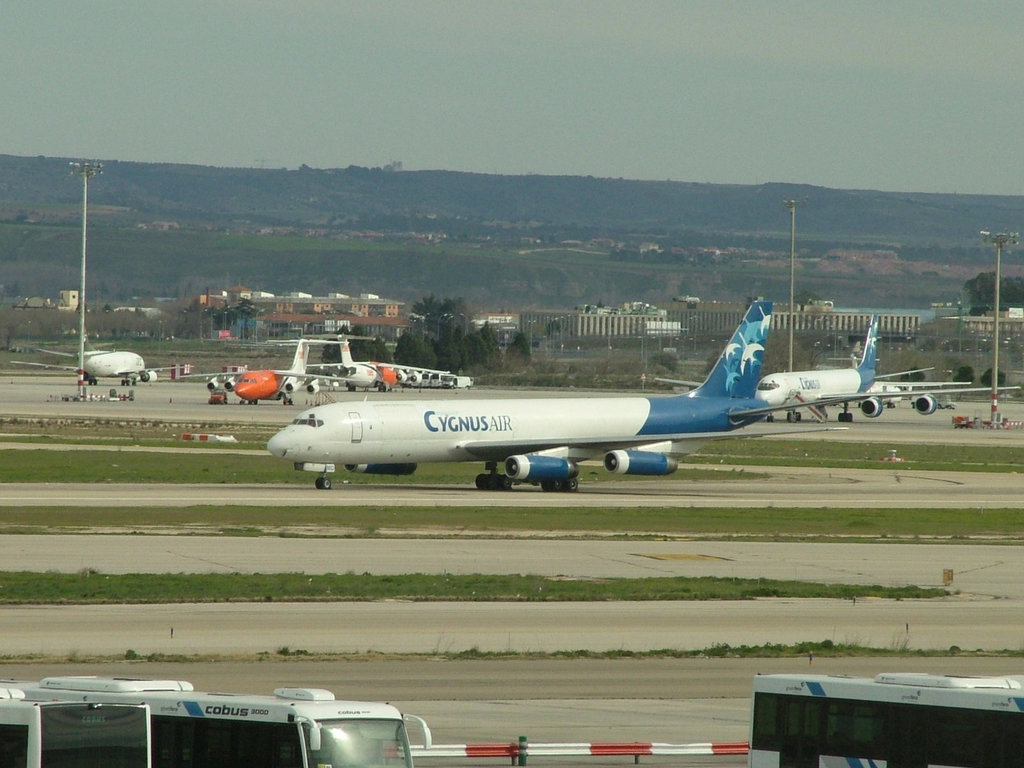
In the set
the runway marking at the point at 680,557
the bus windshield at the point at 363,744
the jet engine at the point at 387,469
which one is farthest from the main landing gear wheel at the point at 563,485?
the bus windshield at the point at 363,744

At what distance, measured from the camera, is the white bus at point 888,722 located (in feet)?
48.0

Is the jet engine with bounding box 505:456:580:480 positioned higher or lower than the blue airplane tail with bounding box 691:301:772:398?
lower

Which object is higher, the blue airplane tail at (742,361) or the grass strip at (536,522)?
the blue airplane tail at (742,361)

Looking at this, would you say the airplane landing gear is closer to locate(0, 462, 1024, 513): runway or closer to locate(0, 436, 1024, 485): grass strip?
locate(0, 462, 1024, 513): runway

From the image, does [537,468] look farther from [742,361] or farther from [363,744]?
[363,744]

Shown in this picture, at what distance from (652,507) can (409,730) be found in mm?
34933

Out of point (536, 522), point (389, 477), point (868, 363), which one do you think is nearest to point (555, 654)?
point (536, 522)

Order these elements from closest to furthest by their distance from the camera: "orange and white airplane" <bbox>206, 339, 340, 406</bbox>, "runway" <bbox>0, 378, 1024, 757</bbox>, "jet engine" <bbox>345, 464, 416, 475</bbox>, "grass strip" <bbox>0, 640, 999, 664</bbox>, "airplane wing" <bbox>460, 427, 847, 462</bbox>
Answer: "runway" <bbox>0, 378, 1024, 757</bbox> → "grass strip" <bbox>0, 640, 999, 664</bbox> → "airplane wing" <bbox>460, 427, 847, 462</bbox> → "jet engine" <bbox>345, 464, 416, 475</bbox> → "orange and white airplane" <bbox>206, 339, 340, 406</bbox>

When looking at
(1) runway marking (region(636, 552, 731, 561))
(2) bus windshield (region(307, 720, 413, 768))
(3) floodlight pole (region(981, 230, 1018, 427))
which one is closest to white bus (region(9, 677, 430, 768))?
(2) bus windshield (region(307, 720, 413, 768))

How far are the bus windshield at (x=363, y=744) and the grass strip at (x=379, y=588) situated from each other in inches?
724

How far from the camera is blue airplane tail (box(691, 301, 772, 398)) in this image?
66062mm

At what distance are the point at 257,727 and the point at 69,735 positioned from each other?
1649mm

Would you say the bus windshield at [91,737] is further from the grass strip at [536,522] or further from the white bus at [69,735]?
the grass strip at [536,522]

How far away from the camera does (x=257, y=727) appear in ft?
45.7
